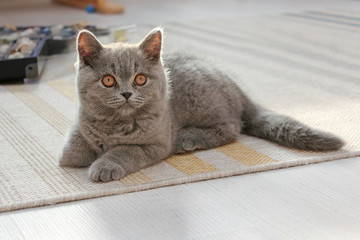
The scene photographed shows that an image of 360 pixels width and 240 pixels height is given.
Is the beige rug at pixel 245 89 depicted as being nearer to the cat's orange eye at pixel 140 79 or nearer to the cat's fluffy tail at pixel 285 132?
the cat's fluffy tail at pixel 285 132

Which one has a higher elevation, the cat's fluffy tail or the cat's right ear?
the cat's right ear

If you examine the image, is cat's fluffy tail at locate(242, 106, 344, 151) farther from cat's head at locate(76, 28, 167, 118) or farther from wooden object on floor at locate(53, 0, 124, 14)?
wooden object on floor at locate(53, 0, 124, 14)

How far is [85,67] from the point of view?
5.49 feet

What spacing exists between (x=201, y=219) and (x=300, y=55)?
2092 millimetres

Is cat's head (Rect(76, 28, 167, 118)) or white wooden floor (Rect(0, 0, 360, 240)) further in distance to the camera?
cat's head (Rect(76, 28, 167, 118))

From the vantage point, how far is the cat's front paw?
159 centimetres

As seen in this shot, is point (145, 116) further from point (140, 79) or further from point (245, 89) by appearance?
point (245, 89)

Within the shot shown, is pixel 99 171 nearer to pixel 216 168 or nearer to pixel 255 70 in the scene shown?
pixel 216 168

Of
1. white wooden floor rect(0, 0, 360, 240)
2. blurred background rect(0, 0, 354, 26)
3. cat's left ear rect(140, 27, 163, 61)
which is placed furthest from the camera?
blurred background rect(0, 0, 354, 26)

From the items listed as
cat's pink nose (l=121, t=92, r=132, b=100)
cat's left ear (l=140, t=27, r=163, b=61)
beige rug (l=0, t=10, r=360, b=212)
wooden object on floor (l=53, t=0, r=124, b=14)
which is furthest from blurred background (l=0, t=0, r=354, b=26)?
cat's pink nose (l=121, t=92, r=132, b=100)

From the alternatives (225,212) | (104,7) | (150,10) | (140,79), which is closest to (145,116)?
(140,79)

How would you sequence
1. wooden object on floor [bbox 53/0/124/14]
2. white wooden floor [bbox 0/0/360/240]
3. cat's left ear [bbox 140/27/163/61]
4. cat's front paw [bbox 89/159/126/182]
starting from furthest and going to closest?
wooden object on floor [bbox 53/0/124/14]
cat's left ear [bbox 140/27/163/61]
cat's front paw [bbox 89/159/126/182]
white wooden floor [bbox 0/0/360/240]

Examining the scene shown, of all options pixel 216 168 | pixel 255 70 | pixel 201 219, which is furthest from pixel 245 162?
pixel 255 70

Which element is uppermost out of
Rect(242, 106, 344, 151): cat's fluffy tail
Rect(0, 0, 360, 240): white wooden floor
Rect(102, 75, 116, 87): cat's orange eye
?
Rect(102, 75, 116, 87): cat's orange eye
